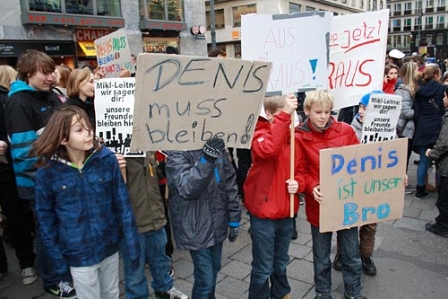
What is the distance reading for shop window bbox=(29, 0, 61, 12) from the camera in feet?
49.9

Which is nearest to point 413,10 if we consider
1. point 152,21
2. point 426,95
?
point 152,21

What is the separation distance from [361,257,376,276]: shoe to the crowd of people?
0.8 inches

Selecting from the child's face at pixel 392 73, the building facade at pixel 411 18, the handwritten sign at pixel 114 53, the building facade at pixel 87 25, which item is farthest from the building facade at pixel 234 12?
the building facade at pixel 411 18

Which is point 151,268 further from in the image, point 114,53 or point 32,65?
point 114,53

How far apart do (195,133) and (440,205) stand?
3449 mm

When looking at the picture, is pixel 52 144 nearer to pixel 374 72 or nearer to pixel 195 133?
pixel 195 133

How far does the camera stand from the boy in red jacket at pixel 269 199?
105 inches

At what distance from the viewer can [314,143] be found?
2.95 meters

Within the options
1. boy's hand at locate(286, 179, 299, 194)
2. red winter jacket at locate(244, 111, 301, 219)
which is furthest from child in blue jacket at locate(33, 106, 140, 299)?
boy's hand at locate(286, 179, 299, 194)

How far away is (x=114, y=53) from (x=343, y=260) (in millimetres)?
3158

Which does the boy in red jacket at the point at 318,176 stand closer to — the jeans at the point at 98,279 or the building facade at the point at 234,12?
the jeans at the point at 98,279

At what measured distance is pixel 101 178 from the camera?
8.11 ft

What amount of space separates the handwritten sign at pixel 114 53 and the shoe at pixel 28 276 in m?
2.16

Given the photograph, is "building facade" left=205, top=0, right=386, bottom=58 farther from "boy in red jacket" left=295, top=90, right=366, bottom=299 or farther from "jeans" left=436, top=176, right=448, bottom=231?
"boy in red jacket" left=295, top=90, right=366, bottom=299
